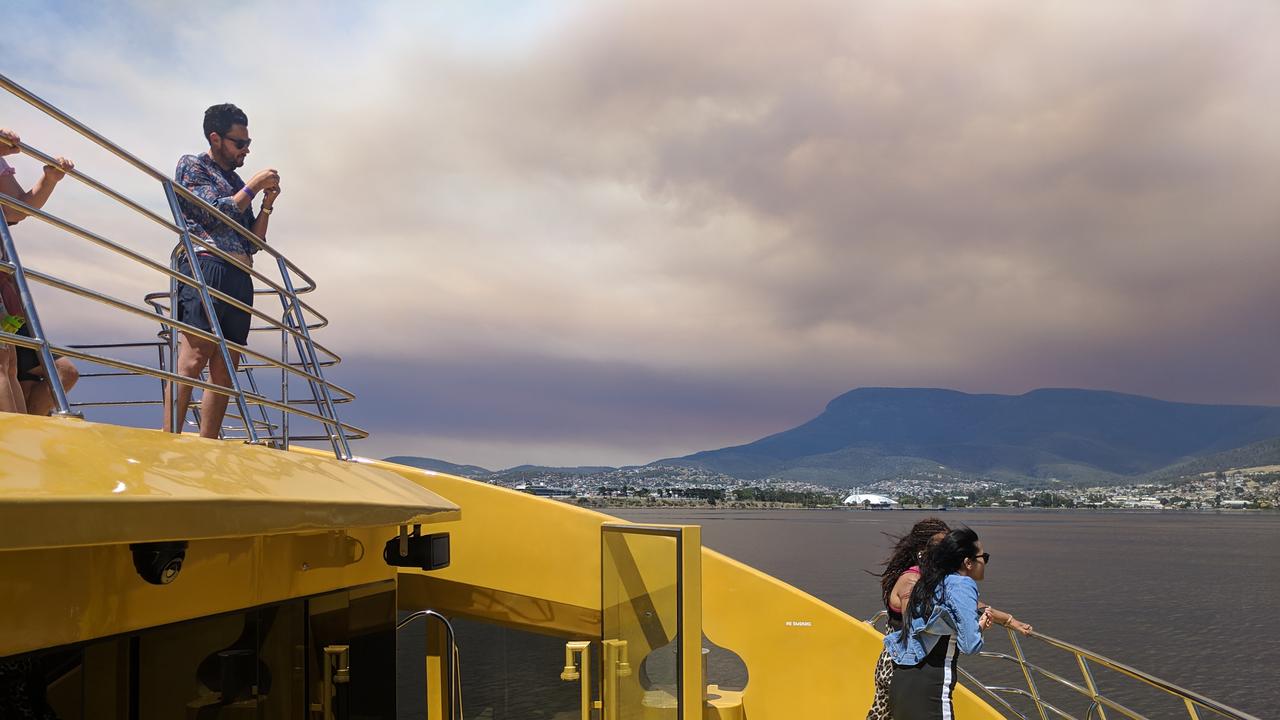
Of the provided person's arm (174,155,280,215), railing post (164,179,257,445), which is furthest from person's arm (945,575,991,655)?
person's arm (174,155,280,215)

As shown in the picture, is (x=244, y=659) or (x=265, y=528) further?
(x=244, y=659)

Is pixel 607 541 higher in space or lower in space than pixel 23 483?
lower

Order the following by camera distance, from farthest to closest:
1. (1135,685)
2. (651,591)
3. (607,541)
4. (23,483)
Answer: (1135,685), (607,541), (651,591), (23,483)

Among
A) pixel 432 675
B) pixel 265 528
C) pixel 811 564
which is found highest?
pixel 265 528

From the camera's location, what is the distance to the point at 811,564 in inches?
2430

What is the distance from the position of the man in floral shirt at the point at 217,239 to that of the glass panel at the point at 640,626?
87.1 inches

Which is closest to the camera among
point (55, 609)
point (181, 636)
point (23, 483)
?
point (23, 483)

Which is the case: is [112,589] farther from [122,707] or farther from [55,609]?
[122,707]

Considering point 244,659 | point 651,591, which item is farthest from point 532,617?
point 244,659

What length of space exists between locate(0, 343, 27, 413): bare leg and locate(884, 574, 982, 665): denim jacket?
145 inches

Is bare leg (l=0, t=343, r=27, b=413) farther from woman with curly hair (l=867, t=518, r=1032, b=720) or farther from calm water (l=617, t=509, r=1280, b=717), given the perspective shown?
calm water (l=617, t=509, r=1280, b=717)

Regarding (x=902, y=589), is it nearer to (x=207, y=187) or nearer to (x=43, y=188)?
(x=207, y=187)

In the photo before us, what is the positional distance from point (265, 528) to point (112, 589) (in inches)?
15.7

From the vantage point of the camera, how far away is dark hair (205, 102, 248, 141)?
14.4ft
